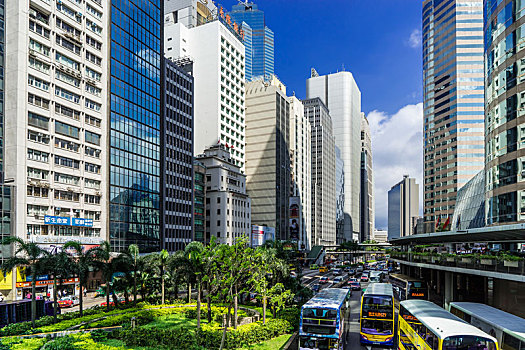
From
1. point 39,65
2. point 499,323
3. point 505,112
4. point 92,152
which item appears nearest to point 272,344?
point 499,323

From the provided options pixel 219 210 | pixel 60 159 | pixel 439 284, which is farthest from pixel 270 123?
pixel 439 284

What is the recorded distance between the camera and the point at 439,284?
2240 inches

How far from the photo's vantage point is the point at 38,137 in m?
67.0

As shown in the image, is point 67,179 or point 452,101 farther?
point 452,101

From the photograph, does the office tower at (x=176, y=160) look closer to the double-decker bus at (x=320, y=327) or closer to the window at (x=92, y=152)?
the window at (x=92, y=152)

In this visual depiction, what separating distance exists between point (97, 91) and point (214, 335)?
62469 millimetres

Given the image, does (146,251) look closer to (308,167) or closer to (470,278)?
(470,278)

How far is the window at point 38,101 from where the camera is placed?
65844 millimetres

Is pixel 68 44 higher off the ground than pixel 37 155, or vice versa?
pixel 68 44

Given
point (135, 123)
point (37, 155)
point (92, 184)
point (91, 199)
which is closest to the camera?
point (37, 155)

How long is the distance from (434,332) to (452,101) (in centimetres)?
12894

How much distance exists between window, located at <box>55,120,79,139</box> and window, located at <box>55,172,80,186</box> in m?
7.30

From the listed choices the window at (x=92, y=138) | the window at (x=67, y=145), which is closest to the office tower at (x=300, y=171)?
the window at (x=92, y=138)

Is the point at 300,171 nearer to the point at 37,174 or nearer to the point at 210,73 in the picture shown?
the point at 210,73
